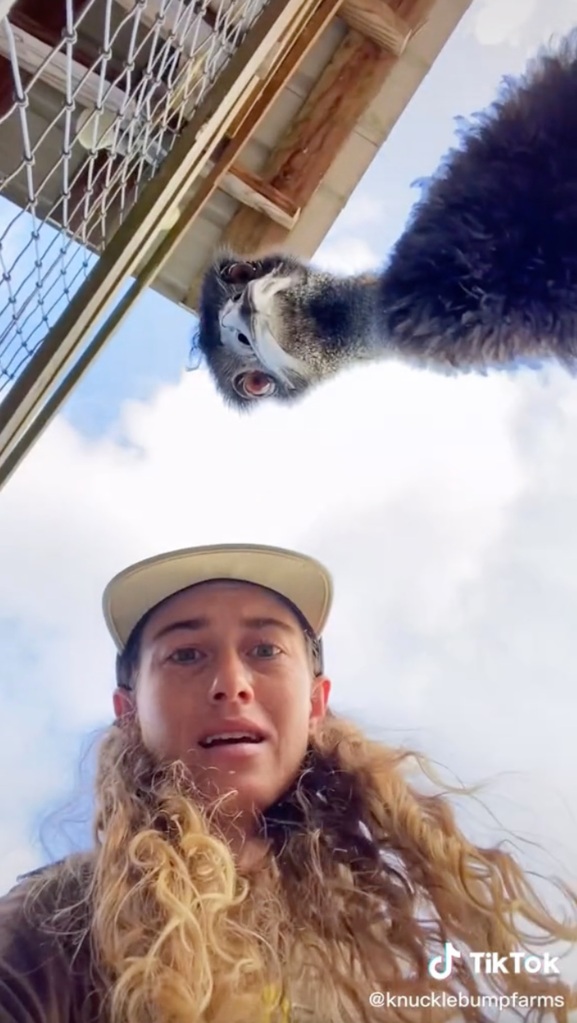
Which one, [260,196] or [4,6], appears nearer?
[4,6]

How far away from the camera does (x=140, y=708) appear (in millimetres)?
1273

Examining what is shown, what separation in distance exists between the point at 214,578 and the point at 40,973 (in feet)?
1.67

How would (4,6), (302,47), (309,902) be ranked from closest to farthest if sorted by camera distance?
(4,6), (309,902), (302,47)

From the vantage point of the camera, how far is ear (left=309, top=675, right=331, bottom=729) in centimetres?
129

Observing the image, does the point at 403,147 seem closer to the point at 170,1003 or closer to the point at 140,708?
the point at 140,708

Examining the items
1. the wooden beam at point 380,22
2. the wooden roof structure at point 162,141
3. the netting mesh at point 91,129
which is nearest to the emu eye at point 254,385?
the wooden roof structure at point 162,141

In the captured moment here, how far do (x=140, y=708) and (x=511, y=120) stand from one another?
38.1 inches

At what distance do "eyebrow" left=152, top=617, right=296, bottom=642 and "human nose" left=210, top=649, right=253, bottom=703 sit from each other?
0.04m

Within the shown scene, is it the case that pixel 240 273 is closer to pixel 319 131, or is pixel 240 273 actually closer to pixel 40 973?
pixel 319 131

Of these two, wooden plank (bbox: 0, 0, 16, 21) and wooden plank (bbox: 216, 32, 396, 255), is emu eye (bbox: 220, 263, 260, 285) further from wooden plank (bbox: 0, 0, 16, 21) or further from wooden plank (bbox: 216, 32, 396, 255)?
wooden plank (bbox: 0, 0, 16, 21)

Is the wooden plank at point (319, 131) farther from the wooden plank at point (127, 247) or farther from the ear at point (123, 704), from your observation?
the ear at point (123, 704)

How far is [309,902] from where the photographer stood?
1.17 metres

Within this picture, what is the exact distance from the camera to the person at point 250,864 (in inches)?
43.2

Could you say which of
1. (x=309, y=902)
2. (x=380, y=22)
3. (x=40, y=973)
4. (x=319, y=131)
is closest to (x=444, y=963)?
(x=309, y=902)
